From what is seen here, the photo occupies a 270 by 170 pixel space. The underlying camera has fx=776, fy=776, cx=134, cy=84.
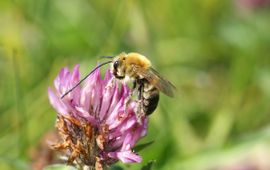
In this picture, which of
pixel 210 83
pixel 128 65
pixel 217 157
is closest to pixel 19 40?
pixel 210 83

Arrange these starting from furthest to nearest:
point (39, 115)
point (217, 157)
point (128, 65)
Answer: point (39, 115) → point (217, 157) → point (128, 65)

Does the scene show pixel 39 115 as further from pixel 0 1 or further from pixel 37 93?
pixel 0 1

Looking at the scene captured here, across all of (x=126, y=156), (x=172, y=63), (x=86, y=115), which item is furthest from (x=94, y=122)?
(x=172, y=63)

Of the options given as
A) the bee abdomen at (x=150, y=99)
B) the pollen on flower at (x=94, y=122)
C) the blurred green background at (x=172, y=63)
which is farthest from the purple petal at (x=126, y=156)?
the blurred green background at (x=172, y=63)

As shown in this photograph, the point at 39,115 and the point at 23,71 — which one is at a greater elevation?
the point at 23,71

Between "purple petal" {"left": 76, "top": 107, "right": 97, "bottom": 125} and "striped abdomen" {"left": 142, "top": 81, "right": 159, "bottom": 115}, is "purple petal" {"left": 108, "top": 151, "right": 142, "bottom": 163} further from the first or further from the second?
"striped abdomen" {"left": 142, "top": 81, "right": 159, "bottom": 115}

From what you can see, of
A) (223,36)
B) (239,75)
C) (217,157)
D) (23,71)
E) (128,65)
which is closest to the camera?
(128,65)
